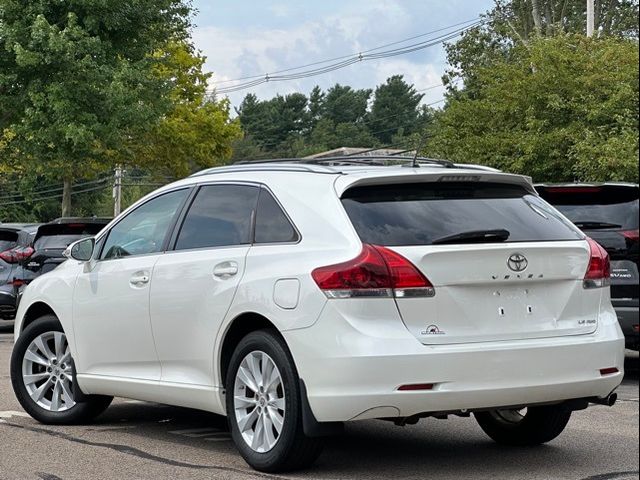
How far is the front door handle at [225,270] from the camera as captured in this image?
6.81 m

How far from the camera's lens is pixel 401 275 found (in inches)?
239

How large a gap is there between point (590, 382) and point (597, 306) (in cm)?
47

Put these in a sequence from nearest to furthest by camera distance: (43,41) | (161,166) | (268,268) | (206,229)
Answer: (268,268) < (206,229) < (43,41) < (161,166)

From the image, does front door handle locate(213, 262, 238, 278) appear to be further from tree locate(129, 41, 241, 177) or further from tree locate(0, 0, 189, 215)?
tree locate(129, 41, 241, 177)

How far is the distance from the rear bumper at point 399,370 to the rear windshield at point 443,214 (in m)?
0.49

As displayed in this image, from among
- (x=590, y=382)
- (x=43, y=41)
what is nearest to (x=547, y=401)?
(x=590, y=382)

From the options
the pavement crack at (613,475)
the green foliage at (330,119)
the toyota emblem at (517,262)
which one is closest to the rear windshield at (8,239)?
the toyota emblem at (517,262)

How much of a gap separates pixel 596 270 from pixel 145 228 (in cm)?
299

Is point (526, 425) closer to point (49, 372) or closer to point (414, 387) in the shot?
point (414, 387)

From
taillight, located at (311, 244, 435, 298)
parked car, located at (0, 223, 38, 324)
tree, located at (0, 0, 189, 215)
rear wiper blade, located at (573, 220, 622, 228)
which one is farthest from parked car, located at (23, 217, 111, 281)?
taillight, located at (311, 244, 435, 298)

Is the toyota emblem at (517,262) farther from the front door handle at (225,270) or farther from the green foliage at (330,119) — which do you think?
the green foliage at (330,119)

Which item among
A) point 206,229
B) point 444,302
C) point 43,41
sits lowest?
point 444,302

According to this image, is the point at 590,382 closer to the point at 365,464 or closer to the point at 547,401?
the point at 547,401

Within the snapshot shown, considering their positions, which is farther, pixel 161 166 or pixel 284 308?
pixel 161 166
